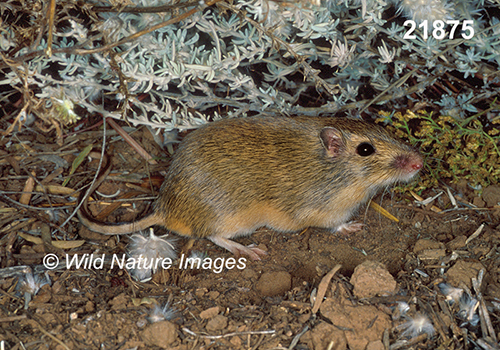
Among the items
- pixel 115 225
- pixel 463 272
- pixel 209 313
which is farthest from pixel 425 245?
pixel 115 225

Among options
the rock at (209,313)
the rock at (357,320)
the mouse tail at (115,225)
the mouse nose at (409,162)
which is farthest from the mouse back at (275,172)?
the rock at (357,320)

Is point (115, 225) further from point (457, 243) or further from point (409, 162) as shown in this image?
point (457, 243)

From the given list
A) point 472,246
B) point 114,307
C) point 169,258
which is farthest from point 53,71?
point 472,246

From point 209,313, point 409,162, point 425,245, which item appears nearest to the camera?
point 209,313

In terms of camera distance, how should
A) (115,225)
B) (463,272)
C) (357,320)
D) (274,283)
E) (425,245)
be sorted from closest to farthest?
(357,320)
(463,272)
(274,283)
(425,245)
(115,225)

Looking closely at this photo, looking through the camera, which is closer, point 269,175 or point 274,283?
point 274,283

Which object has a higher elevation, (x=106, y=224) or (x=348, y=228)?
(x=348, y=228)

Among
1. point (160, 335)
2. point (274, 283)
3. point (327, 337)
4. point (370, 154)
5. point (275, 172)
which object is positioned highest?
point (370, 154)

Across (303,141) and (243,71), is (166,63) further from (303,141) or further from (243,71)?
(303,141)
